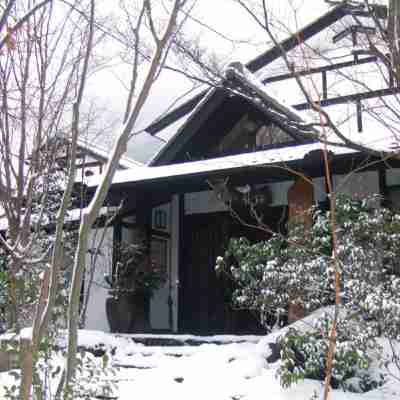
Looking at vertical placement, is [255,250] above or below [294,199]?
below

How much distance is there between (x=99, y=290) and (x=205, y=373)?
593 cm

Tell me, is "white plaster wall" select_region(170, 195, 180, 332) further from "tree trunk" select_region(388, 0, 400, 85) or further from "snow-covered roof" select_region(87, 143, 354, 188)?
"tree trunk" select_region(388, 0, 400, 85)

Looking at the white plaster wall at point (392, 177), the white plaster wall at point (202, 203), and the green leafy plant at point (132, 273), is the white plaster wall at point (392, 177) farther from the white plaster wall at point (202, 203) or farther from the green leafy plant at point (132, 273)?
the green leafy plant at point (132, 273)

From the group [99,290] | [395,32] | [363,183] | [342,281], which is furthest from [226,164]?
[395,32]

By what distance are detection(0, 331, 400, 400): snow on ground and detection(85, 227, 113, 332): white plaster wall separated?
10.1 ft

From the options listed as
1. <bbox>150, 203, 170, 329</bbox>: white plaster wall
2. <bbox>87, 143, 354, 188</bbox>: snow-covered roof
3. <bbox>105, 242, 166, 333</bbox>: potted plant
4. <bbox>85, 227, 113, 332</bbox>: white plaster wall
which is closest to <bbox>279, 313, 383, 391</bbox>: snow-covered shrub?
<bbox>87, 143, 354, 188</bbox>: snow-covered roof

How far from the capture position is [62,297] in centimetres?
529

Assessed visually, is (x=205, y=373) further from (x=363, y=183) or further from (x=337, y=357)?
(x=363, y=183)

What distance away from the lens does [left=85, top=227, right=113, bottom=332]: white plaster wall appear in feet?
37.7

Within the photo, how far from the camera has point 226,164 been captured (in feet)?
30.8

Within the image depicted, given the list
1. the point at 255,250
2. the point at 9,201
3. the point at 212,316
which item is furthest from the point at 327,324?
the point at 212,316

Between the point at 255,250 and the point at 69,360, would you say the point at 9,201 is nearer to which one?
the point at 69,360

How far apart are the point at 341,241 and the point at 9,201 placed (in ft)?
13.2

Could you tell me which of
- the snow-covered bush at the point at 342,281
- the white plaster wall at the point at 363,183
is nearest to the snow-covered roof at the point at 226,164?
the white plaster wall at the point at 363,183
